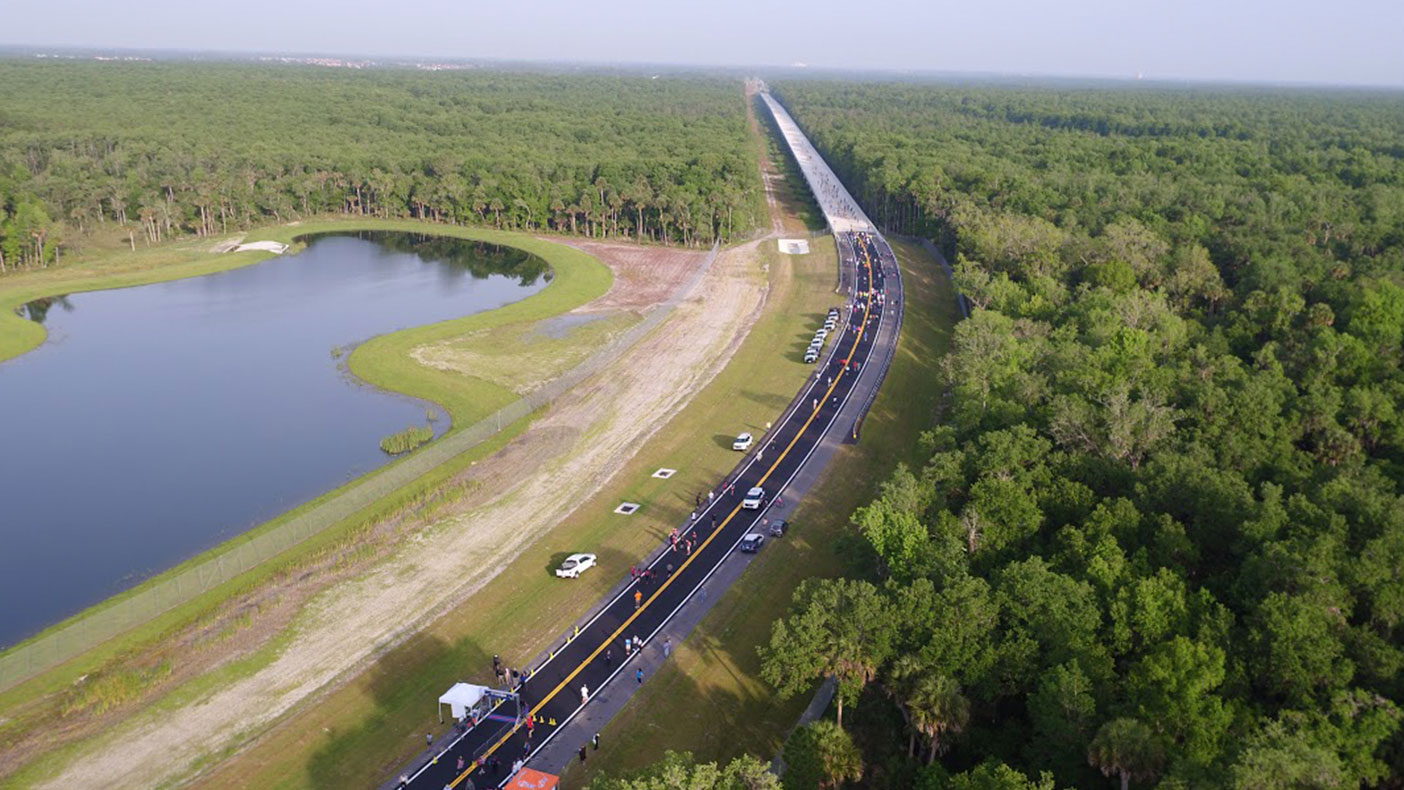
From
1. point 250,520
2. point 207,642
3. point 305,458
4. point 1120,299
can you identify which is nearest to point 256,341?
point 305,458

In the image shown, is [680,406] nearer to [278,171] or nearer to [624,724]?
[624,724]

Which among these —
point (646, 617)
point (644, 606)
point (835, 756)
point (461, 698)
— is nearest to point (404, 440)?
point (644, 606)

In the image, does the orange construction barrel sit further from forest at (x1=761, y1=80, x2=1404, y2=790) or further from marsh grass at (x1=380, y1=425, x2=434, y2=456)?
marsh grass at (x1=380, y1=425, x2=434, y2=456)

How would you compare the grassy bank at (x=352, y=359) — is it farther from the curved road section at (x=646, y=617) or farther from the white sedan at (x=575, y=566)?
the curved road section at (x=646, y=617)

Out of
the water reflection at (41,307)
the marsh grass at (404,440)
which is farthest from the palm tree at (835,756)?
the water reflection at (41,307)

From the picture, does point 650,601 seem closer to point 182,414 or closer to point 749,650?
point 749,650

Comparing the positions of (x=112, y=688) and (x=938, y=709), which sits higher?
(x=938, y=709)

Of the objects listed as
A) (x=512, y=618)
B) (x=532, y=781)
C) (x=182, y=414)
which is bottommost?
(x=182, y=414)
